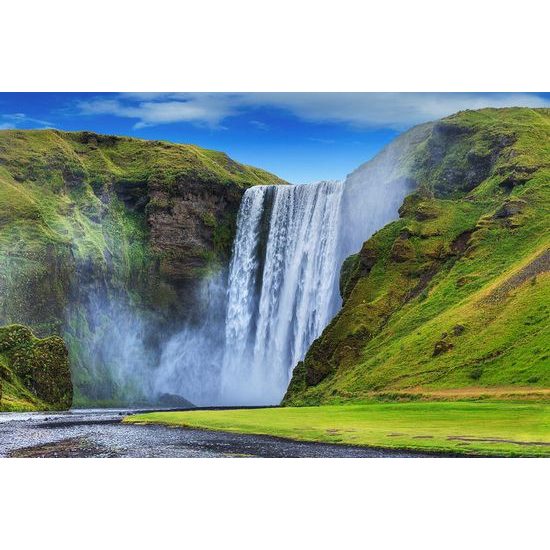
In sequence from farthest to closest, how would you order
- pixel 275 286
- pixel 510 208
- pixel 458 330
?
pixel 275 286, pixel 510 208, pixel 458 330

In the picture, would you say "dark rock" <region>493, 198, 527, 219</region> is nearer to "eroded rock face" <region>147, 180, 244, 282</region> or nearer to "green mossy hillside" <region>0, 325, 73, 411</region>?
"green mossy hillside" <region>0, 325, 73, 411</region>

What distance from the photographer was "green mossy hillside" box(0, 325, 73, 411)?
88.2 meters

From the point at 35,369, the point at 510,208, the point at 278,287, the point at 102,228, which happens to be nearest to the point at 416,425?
the point at 510,208

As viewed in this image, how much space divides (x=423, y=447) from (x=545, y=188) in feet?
155

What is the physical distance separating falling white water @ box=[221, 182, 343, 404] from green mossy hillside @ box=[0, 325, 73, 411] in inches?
828

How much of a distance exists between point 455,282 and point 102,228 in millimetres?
69668

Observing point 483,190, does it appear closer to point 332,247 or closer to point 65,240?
point 332,247

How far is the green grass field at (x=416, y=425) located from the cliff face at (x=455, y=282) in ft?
15.0

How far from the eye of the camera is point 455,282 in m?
67.3

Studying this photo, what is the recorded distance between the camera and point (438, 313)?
2534 inches

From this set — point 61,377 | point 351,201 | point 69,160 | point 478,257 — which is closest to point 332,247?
point 351,201

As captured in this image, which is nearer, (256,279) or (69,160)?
(256,279)

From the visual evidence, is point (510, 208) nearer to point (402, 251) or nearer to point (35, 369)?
point (402, 251)

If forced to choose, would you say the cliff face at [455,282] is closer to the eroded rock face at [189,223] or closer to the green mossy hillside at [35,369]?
the green mossy hillside at [35,369]
